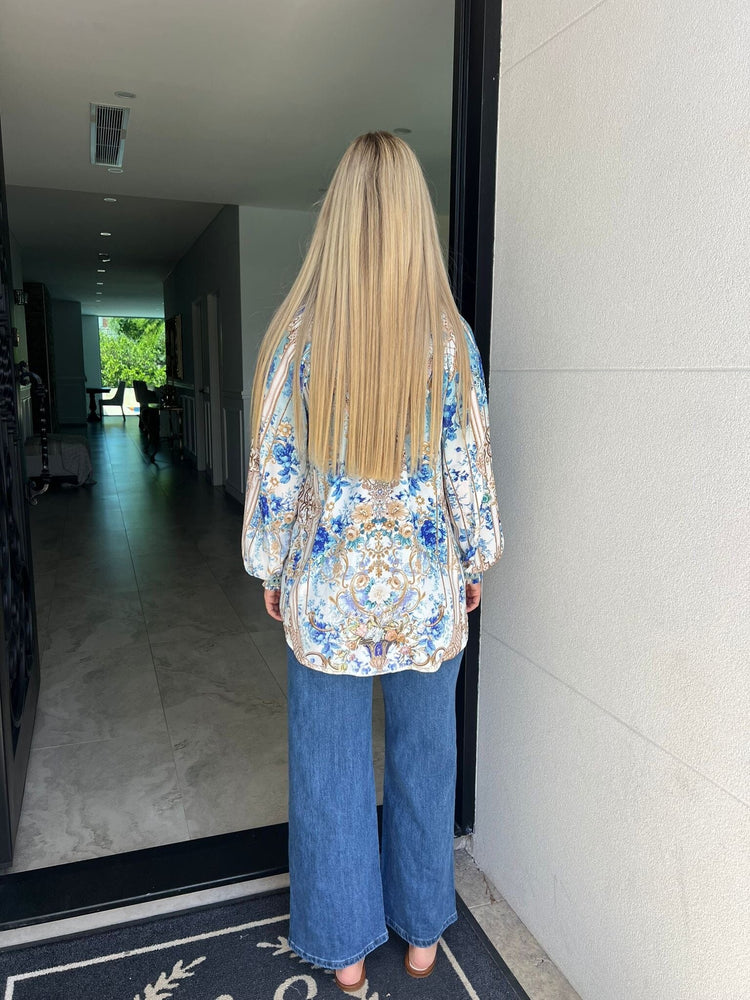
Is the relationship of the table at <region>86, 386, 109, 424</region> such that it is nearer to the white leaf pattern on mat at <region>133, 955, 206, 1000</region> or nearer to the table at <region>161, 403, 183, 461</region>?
the table at <region>161, 403, 183, 461</region>

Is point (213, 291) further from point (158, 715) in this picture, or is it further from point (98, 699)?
point (158, 715)

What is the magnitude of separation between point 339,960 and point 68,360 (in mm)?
15974

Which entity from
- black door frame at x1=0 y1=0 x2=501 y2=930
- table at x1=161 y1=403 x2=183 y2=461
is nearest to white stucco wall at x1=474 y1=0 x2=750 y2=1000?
black door frame at x1=0 y1=0 x2=501 y2=930

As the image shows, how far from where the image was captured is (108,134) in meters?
3.79

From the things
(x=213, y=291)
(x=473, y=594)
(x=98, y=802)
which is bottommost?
(x=98, y=802)

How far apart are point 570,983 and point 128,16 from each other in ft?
10.0

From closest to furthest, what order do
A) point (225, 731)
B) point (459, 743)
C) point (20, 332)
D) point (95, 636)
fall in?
1. point (459, 743)
2. point (225, 731)
3. point (95, 636)
4. point (20, 332)

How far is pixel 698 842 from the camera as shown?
3.65 ft

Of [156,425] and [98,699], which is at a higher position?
[156,425]

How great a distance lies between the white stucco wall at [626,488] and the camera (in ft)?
3.39

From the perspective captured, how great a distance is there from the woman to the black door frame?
1.10ft

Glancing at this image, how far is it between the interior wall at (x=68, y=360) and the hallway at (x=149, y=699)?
36.7ft

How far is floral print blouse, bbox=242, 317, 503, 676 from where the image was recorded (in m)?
1.25

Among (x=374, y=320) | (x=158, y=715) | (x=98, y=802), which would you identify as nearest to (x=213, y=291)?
(x=158, y=715)
